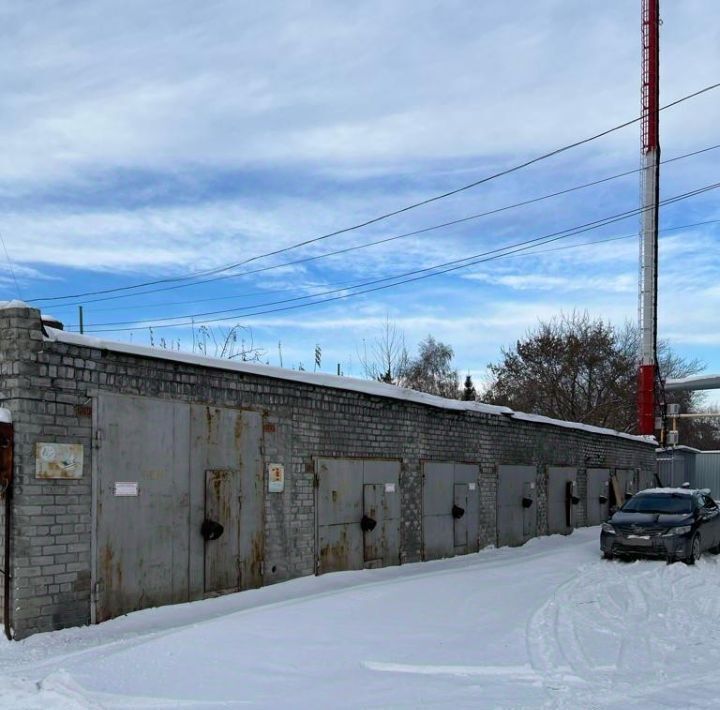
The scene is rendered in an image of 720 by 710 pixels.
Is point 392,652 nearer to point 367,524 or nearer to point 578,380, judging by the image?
point 367,524

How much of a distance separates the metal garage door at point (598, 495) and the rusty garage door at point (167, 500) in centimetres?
1553

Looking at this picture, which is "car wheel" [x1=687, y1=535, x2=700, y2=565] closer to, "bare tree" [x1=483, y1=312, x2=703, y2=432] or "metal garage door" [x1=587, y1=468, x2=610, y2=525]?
"metal garage door" [x1=587, y1=468, x2=610, y2=525]

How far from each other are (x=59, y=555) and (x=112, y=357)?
2186mm

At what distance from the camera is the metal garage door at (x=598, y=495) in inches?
968

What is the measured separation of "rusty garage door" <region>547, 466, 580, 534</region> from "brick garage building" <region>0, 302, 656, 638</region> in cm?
475

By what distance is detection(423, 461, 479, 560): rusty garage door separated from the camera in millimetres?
15812

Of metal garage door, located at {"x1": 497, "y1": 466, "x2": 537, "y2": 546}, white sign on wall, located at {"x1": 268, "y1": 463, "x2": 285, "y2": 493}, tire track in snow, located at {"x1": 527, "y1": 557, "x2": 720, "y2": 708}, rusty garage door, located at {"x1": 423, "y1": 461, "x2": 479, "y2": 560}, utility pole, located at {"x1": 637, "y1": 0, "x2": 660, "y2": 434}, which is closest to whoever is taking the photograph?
tire track in snow, located at {"x1": 527, "y1": 557, "x2": 720, "y2": 708}

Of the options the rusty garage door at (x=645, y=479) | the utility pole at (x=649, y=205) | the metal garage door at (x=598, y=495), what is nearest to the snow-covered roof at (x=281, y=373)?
the metal garage door at (x=598, y=495)

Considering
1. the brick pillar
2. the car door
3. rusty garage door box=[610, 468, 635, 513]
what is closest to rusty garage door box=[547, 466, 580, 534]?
rusty garage door box=[610, 468, 635, 513]

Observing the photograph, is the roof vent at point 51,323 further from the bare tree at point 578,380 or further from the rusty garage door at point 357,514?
the bare tree at point 578,380

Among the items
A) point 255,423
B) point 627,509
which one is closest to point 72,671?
point 255,423

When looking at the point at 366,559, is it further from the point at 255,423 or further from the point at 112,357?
the point at 112,357

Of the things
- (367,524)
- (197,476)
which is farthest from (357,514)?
(197,476)

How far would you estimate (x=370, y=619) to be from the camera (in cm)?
910
